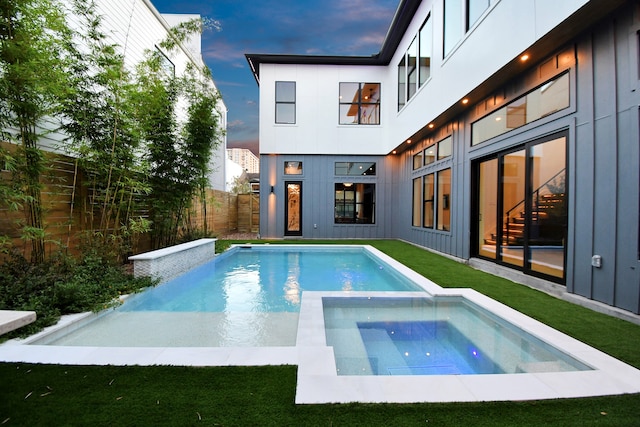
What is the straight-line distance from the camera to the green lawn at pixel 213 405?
1.47m

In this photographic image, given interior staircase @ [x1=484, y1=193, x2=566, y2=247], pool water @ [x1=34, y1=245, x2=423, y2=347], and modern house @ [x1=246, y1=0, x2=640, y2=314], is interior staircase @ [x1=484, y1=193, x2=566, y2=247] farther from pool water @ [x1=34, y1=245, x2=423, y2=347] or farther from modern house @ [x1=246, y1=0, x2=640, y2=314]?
pool water @ [x1=34, y1=245, x2=423, y2=347]

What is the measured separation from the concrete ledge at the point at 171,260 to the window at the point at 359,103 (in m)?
6.48

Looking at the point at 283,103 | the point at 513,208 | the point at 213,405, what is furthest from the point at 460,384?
the point at 283,103

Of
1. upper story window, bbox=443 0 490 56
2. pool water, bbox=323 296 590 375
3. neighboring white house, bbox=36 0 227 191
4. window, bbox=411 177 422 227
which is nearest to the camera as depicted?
pool water, bbox=323 296 590 375

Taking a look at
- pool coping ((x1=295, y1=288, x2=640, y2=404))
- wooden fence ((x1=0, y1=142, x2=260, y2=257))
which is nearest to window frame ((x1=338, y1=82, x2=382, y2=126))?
wooden fence ((x1=0, y1=142, x2=260, y2=257))

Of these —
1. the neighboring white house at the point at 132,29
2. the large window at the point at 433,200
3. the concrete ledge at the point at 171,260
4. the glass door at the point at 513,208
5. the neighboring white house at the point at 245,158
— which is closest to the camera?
the concrete ledge at the point at 171,260

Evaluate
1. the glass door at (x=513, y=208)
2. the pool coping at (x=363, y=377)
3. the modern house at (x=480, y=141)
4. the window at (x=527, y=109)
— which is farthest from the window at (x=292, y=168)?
the pool coping at (x=363, y=377)

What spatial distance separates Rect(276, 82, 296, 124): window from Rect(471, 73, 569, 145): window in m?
6.28

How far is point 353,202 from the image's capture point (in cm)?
1040

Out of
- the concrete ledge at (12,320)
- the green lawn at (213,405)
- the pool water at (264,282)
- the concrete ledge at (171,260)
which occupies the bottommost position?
the pool water at (264,282)

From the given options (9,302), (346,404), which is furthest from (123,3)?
(346,404)

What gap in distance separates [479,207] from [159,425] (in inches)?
238

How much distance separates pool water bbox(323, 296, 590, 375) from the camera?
2.17 meters

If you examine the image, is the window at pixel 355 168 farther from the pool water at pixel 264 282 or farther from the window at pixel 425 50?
the pool water at pixel 264 282
